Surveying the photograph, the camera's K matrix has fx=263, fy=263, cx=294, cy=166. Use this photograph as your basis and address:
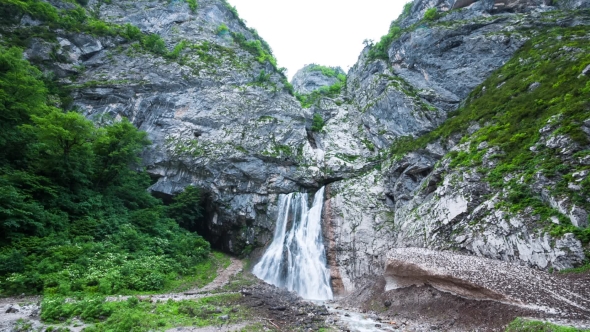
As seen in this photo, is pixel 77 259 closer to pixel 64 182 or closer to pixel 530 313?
pixel 64 182

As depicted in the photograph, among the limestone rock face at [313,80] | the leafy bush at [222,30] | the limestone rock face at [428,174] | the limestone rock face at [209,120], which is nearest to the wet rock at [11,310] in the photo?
the limestone rock face at [428,174]

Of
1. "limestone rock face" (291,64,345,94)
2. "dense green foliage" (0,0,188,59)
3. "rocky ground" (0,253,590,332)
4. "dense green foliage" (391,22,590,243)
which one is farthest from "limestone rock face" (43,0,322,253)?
"limestone rock face" (291,64,345,94)

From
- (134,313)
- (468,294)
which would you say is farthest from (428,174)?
(134,313)

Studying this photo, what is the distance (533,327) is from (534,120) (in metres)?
10.5

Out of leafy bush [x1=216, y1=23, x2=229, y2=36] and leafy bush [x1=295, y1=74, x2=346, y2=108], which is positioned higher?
leafy bush [x1=216, y1=23, x2=229, y2=36]

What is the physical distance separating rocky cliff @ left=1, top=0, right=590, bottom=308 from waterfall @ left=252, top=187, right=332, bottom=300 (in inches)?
33.3

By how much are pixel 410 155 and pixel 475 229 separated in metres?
9.74

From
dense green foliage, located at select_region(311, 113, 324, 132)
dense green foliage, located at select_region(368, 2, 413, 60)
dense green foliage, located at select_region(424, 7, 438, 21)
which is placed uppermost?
dense green foliage, located at select_region(424, 7, 438, 21)

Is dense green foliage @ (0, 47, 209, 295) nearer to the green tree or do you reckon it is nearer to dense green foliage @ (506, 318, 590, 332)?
the green tree

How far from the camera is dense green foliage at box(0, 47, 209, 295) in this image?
9648mm

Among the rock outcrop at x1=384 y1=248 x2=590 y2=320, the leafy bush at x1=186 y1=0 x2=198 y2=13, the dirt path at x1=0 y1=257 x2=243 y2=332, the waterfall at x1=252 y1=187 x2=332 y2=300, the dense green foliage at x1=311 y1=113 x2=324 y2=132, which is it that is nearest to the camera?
the dirt path at x1=0 y1=257 x2=243 y2=332

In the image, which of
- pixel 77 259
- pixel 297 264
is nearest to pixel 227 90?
pixel 297 264

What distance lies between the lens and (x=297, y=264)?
59.5ft

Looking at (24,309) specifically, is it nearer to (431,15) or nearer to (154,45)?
(154,45)
